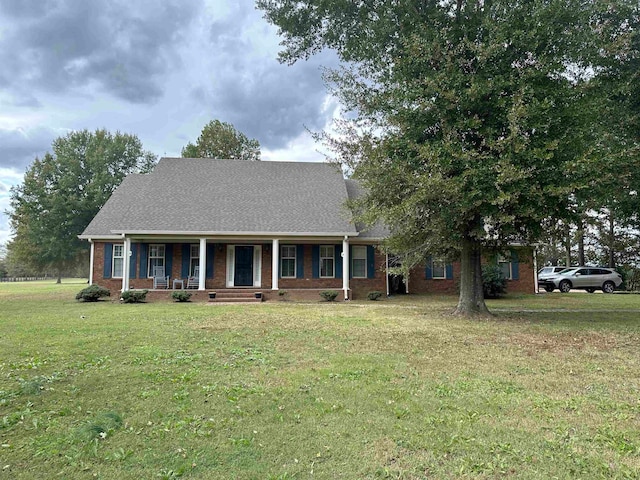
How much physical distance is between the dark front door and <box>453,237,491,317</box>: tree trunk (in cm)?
991

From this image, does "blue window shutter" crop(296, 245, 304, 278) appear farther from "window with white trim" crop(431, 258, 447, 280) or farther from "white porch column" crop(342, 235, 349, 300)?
"window with white trim" crop(431, 258, 447, 280)

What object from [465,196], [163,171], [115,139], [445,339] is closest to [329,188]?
[163,171]

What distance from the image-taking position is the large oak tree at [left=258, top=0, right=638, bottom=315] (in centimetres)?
952

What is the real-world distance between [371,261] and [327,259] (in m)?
2.02

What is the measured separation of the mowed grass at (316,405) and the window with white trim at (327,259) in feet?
33.8

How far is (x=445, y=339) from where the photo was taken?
8.20 meters

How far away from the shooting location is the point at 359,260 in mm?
19219

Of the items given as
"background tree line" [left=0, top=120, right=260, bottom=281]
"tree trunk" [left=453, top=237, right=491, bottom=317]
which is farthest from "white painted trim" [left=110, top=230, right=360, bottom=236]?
"background tree line" [left=0, top=120, right=260, bottom=281]

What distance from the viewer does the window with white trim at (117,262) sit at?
1903cm

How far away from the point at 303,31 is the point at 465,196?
24.9 ft

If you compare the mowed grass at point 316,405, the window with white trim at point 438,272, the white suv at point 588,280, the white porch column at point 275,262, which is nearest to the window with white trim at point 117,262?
the white porch column at point 275,262

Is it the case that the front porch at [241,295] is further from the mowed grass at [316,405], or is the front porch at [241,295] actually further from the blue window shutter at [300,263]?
the mowed grass at [316,405]

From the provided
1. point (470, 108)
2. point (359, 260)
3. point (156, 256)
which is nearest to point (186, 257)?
point (156, 256)

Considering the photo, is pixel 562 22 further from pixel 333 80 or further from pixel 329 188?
pixel 329 188
